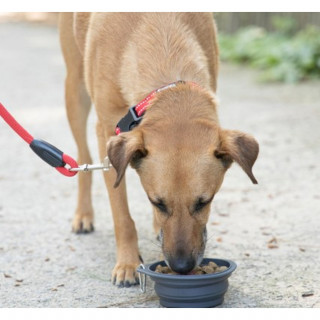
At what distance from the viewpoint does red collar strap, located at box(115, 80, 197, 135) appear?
4.29 meters

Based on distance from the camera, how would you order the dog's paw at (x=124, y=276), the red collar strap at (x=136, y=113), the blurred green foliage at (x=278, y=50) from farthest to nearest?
the blurred green foliage at (x=278, y=50), the dog's paw at (x=124, y=276), the red collar strap at (x=136, y=113)

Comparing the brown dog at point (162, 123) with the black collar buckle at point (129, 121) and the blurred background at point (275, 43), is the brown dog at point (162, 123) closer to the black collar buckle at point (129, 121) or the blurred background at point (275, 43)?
the black collar buckle at point (129, 121)

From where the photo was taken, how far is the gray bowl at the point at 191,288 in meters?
3.95

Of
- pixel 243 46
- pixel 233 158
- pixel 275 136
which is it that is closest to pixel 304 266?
pixel 233 158

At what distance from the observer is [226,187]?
6746 millimetres

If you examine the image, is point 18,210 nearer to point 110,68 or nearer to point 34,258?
point 34,258

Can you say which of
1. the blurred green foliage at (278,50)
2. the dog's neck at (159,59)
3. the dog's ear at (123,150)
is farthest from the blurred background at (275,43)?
the dog's ear at (123,150)

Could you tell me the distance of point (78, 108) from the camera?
5980 millimetres

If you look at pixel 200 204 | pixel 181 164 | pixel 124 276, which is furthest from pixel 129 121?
pixel 124 276

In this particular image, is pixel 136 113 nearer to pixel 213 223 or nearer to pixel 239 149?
pixel 239 149

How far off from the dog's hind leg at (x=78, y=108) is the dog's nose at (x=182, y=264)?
6.42ft

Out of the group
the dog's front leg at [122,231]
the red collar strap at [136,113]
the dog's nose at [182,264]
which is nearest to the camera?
the dog's nose at [182,264]

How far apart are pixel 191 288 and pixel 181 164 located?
2.26 ft

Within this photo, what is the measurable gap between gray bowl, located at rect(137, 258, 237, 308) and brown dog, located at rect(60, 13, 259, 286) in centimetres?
9
